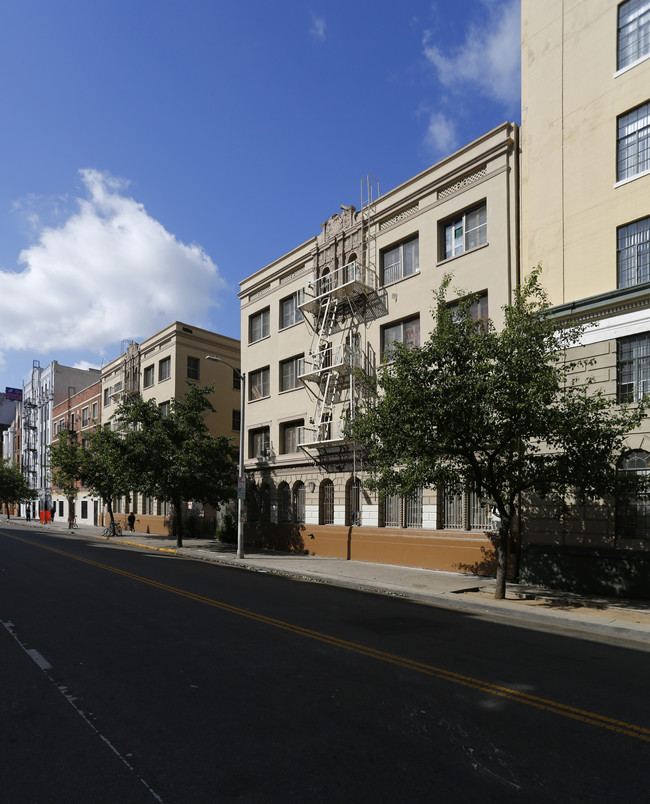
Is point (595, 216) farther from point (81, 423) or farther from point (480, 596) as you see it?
point (81, 423)

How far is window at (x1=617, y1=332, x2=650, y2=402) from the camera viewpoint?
15180 mm

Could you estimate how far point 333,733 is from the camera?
18.4 ft

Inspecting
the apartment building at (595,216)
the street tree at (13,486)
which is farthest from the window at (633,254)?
the street tree at (13,486)

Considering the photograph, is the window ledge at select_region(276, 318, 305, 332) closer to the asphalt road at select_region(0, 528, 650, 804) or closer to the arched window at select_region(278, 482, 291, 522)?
the arched window at select_region(278, 482, 291, 522)

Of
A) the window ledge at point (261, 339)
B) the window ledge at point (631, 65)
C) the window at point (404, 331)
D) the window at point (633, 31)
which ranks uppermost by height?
the window at point (633, 31)

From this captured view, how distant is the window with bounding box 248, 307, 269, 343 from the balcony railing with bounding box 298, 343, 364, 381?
4520mm

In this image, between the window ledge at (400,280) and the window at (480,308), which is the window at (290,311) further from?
the window at (480,308)

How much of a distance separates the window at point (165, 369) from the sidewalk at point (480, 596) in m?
19.8

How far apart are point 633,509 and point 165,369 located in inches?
1285

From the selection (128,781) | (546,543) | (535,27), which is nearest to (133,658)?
(128,781)

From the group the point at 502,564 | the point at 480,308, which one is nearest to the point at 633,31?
the point at 480,308

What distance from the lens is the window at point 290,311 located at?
2831 centimetres

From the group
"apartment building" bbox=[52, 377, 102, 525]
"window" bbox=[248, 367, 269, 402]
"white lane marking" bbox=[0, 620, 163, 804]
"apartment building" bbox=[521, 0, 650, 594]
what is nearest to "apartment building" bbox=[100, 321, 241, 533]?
"window" bbox=[248, 367, 269, 402]

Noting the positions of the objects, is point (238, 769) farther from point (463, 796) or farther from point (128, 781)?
point (463, 796)
